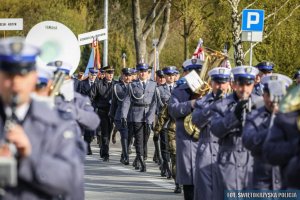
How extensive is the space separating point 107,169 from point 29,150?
13081 millimetres

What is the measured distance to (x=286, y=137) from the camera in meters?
6.24

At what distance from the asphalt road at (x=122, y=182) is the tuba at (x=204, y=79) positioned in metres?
2.07

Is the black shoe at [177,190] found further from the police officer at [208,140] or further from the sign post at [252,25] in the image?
the police officer at [208,140]

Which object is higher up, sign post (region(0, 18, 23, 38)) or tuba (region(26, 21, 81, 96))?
sign post (region(0, 18, 23, 38))

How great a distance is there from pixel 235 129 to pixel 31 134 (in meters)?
4.14

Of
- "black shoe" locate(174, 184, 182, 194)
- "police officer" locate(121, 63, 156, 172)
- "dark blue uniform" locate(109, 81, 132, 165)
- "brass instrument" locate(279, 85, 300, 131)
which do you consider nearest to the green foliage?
"dark blue uniform" locate(109, 81, 132, 165)

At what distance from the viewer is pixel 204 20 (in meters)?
34.8

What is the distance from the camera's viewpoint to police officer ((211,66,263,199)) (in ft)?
29.1

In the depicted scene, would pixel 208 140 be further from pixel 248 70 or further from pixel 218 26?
pixel 218 26

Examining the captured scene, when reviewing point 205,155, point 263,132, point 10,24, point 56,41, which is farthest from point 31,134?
point 10,24

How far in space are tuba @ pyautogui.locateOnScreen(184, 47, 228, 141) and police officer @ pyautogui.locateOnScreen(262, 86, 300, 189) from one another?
16.1 ft

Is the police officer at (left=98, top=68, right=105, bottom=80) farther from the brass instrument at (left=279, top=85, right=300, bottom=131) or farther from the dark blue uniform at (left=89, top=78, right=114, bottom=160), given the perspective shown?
the brass instrument at (left=279, top=85, right=300, bottom=131)

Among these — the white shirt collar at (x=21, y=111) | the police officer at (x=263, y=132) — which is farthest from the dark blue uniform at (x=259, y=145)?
the white shirt collar at (x=21, y=111)

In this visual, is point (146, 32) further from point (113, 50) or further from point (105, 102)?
point (113, 50)
